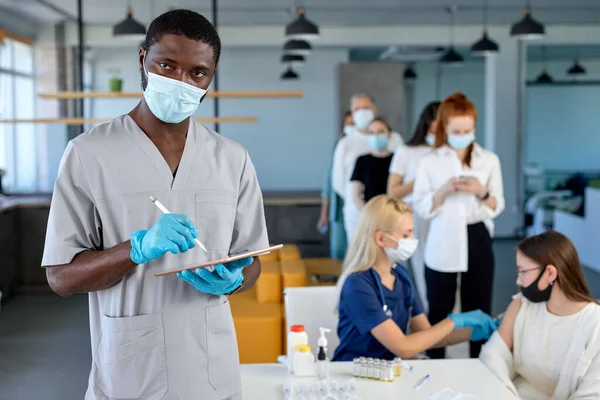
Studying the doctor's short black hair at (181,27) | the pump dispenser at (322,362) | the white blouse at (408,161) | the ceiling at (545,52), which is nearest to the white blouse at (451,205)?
the white blouse at (408,161)

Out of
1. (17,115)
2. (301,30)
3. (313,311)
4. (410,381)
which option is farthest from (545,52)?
(410,381)

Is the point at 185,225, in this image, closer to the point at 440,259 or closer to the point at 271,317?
the point at 440,259

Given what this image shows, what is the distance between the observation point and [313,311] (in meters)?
3.00

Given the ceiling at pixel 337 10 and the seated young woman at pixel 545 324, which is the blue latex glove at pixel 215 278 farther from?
the ceiling at pixel 337 10

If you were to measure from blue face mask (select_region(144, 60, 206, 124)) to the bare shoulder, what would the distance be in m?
1.63

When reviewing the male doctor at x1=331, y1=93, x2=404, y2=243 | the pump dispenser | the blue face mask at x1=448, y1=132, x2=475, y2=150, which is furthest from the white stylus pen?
the male doctor at x1=331, y1=93, x2=404, y2=243

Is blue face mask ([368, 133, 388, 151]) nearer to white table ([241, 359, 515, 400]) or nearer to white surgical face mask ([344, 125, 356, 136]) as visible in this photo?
white surgical face mask ([344, 125, 356, 136])

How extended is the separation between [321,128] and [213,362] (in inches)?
399

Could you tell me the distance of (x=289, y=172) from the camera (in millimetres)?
11500

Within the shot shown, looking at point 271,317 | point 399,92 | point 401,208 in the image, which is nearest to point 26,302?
point 271,317

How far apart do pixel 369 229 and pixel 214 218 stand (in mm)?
1383

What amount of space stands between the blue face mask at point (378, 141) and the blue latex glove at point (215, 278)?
11.9 ft

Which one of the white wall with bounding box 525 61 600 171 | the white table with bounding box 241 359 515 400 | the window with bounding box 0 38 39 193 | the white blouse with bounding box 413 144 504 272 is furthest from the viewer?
the white wall with bounding box 525 61 600 171

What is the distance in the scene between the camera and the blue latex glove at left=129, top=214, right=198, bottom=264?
124 cm
